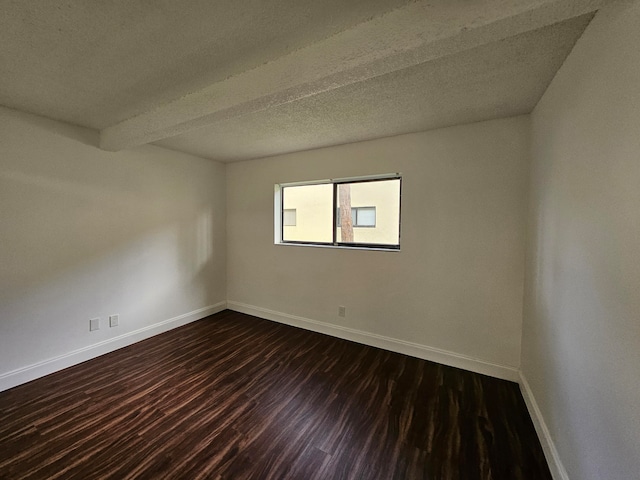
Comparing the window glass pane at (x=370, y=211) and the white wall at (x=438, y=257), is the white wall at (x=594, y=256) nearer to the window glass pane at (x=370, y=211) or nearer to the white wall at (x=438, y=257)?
the white wall at (x=438, y=257)

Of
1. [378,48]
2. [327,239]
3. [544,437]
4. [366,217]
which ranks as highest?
[378,48]

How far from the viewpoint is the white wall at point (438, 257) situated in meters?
2.28

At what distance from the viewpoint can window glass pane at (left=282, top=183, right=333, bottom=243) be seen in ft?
11.0

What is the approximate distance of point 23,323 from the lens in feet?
7.25

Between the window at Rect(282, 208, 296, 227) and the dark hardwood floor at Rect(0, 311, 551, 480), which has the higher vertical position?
the window at Rect(282, 208, 296, 227)

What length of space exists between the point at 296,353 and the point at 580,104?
→ 2.87 m

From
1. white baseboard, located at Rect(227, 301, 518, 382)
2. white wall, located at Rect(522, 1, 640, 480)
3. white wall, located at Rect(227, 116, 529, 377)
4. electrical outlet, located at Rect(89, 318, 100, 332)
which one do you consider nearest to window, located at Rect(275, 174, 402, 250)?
white wall, located at Rect(227, 116, 529, 377)

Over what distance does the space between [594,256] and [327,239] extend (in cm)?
250

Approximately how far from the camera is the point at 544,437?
1575 millimetres

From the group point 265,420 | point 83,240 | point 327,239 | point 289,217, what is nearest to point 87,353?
A: point 83,240

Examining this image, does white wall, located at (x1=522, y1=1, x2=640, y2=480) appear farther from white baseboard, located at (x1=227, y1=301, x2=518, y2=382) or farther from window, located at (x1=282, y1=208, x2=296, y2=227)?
window, located at (x1=282, y1=208, x2=296, y2=227)

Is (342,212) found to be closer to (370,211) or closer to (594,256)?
(370,211)

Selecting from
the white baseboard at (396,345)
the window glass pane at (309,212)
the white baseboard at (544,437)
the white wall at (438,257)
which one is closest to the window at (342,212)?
the window glass pane at (309,212)

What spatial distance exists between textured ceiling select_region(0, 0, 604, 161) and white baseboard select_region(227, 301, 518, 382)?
7.32ft
